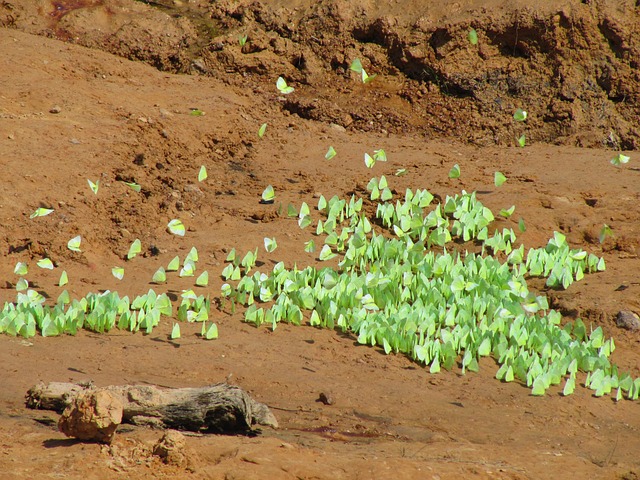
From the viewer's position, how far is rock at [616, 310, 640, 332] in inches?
214

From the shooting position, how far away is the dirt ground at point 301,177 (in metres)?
3.65

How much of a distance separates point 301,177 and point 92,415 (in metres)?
5.17

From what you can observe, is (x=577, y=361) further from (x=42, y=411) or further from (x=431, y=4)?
(x=431, y=4)

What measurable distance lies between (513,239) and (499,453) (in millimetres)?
3250

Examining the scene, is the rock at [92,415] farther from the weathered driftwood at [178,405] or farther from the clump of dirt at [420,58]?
the clump of dirt at [420,58]

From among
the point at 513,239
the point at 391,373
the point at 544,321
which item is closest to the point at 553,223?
the point at 513,239

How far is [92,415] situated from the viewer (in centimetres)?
291

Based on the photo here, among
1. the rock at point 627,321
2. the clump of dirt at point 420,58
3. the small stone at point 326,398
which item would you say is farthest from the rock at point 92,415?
the clump of dirt at point 420,58

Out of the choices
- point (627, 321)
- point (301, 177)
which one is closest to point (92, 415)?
point (627, 321)

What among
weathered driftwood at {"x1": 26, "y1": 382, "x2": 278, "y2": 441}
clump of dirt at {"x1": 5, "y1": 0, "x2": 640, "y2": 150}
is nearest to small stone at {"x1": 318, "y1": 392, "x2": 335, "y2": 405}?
weathered driftwood at {"x1": 26, "y1": 382, "x2": 278, "y2": 441}

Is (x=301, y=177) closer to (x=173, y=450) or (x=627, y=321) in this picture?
(x=627, y=321)

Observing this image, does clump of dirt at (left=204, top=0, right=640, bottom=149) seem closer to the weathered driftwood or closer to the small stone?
the small stone

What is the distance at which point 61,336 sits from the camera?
4.77m

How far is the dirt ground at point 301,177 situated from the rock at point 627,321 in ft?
0.17
